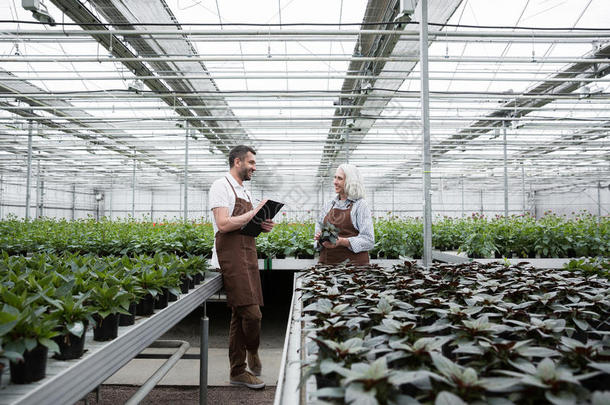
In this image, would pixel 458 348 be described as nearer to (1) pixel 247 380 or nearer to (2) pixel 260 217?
(2) pixel 260 217

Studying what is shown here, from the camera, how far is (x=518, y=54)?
644 centimetres

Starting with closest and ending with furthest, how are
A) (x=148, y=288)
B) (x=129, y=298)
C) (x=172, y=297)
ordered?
(x=129, y=298) → (x=148, y=288) → (x=172, y=297)

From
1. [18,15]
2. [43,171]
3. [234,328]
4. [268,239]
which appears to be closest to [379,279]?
[234,328]

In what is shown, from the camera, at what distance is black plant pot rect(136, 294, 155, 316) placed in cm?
202

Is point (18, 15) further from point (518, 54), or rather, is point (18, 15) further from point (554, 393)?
point (518, 54)

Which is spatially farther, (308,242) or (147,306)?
(308,242)

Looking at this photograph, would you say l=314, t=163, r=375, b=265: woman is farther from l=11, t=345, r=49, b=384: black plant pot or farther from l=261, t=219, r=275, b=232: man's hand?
l=11, t=345, r=49, b=384: black plant pot

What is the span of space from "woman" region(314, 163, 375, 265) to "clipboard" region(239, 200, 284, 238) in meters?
0.39

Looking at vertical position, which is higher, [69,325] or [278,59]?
[278,59]

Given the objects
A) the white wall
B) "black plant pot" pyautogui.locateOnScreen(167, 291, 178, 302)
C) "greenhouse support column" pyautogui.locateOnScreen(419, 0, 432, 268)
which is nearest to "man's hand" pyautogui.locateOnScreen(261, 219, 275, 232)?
"black plant pot" pyautogui.locateOnScreen(167, 291, 178, 302)

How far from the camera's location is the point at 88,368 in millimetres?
1327

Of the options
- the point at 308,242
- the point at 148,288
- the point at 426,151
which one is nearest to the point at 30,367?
the point at 148,288

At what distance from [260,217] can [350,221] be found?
0.72 metres

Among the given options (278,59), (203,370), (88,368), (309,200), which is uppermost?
(278,59)
